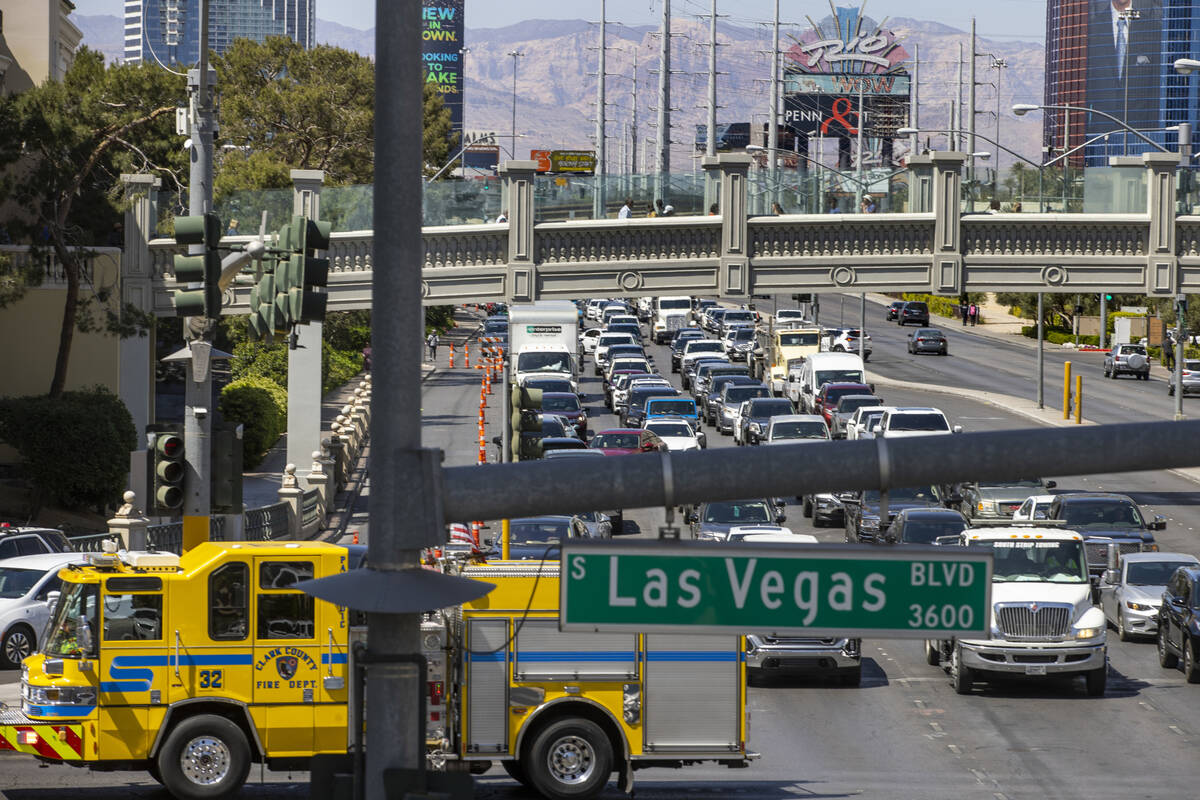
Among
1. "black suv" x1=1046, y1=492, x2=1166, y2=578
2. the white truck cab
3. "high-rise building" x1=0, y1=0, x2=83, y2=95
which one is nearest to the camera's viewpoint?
"black suv" x1=1046, y1=492, x2=1166, y2=578

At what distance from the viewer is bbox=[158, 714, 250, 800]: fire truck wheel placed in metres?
17.0

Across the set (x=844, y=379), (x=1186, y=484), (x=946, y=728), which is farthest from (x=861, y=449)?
(x=844, y=379)

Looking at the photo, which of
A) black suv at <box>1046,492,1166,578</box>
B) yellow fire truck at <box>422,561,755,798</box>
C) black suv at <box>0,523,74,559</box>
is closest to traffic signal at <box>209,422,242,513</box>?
yellow fire truck at <box>422,561,755,798</box>

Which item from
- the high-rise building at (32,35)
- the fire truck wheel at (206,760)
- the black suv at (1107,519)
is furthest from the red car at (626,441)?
the high-rise building at (32,35)

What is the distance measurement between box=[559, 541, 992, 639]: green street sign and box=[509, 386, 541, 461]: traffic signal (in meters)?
17.4

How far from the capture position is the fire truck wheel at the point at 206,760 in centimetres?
1695

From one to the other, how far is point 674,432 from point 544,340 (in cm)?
1499

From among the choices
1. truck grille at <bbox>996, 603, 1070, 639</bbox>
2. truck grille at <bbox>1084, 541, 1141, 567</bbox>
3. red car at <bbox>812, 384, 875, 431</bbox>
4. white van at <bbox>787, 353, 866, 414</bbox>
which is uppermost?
white van at <bbox>787, 353, 866, 414</bbox>

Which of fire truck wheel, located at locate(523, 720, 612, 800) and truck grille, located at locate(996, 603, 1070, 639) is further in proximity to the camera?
truck grille, located at locate(996, 603, 1070, 639)

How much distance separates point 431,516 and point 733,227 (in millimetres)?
39865

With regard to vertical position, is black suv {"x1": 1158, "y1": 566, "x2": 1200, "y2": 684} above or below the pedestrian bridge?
below

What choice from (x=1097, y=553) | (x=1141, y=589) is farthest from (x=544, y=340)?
(x=1141, y=589)

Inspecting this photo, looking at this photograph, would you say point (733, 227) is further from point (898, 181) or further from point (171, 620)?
point (171, 620)

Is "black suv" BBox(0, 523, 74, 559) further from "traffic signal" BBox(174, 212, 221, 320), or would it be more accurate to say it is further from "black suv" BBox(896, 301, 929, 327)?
"black suv" BBox(896, 301, 929, 327)
